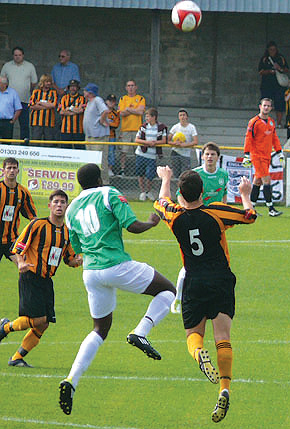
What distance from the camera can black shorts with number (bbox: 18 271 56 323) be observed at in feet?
31.1

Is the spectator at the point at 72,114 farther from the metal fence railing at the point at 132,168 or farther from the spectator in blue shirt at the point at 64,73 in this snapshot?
the spectator in blue shirt at the point at 64,73

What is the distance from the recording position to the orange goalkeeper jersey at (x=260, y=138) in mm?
18438

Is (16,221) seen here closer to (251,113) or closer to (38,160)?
(38,160)

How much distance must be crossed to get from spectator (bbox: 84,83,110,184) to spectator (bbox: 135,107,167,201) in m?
0.67

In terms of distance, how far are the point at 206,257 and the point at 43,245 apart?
223cm

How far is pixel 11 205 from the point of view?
1147 centimetres

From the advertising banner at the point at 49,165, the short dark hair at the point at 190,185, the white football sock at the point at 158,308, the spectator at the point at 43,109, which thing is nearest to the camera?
the short dark hair at the point at 190,185

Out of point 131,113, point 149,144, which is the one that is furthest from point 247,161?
point 131,113

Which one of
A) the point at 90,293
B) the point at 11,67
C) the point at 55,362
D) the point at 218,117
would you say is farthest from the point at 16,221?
the point at 218,117

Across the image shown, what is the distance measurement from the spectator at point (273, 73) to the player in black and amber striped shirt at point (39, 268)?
1612 centimetres

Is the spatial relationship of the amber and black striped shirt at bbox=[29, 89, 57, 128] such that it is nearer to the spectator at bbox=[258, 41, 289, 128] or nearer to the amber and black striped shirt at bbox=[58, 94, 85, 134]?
the amber and black striped shirt at bbox=[58, 94, 85, 134]

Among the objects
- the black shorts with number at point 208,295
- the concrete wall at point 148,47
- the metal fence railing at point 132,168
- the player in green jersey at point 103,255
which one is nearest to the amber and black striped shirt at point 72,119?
the metal fence railing at point 132,168

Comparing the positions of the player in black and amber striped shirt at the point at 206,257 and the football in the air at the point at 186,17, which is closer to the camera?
the player in black and amber striped shirt at the point at 206,257

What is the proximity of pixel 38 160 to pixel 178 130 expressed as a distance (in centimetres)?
287
